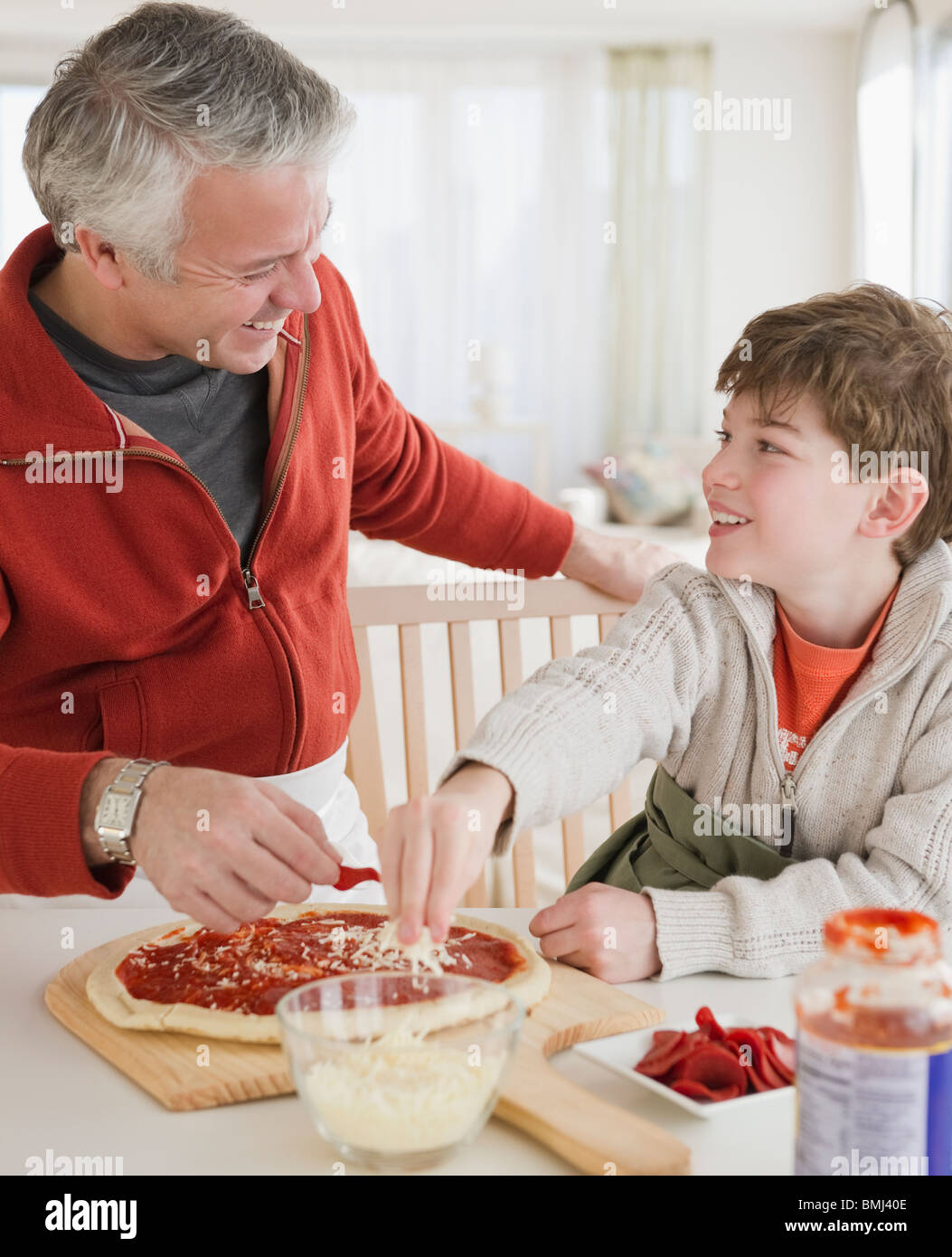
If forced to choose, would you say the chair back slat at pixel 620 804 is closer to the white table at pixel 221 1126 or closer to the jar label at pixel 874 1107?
the white table at pixel 221 1126

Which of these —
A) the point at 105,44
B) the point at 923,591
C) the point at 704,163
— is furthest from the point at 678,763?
the point at 704,163

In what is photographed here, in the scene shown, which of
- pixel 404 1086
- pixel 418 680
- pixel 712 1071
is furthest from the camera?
pixel 418 680

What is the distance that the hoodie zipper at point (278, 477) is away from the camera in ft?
4.47

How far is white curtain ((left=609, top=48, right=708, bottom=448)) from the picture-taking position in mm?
7027

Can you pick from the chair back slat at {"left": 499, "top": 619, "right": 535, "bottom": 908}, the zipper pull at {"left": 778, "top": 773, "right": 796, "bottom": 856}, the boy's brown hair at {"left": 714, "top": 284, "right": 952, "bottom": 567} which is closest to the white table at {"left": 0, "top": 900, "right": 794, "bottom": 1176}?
the zipper pull at {"left": 778, "top": 773, "right": 796, "bottom": 856}

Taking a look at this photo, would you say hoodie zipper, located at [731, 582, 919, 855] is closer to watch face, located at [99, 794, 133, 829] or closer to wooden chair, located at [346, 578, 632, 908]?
wooden chair, located at [346, 578, 632, 908]

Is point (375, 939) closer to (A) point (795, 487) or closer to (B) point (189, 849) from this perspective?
(B) point (189, 849)

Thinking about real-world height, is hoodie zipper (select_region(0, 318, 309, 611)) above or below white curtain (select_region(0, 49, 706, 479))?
below

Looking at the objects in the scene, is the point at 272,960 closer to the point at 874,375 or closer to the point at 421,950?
A: the point at 421,950

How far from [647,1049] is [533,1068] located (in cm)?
10

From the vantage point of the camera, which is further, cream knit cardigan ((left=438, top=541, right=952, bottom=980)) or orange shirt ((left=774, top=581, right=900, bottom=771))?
orange shirt ((left=774, top=581, right=900, bottom=771))

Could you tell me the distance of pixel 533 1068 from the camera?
0.87 metres

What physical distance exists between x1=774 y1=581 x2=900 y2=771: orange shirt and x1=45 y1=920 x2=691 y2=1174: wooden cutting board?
361mm

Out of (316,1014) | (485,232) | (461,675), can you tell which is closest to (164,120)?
(461,675)
